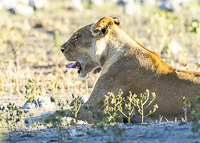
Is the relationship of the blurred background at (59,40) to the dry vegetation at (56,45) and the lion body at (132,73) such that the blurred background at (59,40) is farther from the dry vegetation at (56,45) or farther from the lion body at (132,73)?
the lion body at (132,73)

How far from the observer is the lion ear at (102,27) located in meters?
5.89

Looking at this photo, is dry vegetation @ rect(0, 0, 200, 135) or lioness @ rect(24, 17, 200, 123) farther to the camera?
dry vegetation @ rect(0, 0, 200, 135)

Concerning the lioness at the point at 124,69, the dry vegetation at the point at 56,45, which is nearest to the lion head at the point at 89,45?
the lioness at the point at 124,69

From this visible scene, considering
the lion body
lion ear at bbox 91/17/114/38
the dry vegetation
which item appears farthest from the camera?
the dry vegetation

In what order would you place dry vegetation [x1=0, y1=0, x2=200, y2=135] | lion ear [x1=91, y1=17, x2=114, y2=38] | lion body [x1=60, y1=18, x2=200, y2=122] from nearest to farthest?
lion body [x1=60, y1=18, x2=200, y2=122] < lion ear [x1=91, y1=17, x2=114, y2=38] < dry vegetation [x1=0, y1=0, x2=200, y2=135]

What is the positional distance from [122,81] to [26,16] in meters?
16.2

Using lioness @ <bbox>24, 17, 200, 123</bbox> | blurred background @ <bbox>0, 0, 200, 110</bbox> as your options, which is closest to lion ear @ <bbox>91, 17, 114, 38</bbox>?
lioness @ <bbox>24, 17, 200, 123</bbox>

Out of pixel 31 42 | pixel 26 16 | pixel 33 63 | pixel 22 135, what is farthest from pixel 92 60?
pixel 26 16

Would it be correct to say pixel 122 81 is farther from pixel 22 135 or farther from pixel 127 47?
pixel 22 135

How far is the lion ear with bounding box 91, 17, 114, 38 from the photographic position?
5.89 meters

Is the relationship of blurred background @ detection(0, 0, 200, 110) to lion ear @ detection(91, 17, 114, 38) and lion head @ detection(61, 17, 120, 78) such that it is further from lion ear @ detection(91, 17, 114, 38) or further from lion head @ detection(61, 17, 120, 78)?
lion ear @ detection(91, 17, 114, 38)

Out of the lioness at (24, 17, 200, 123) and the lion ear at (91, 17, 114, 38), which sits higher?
the lion ear at (91, 17, 114, 38)

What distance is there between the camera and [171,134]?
3928 millimetres

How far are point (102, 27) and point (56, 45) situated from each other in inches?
277
